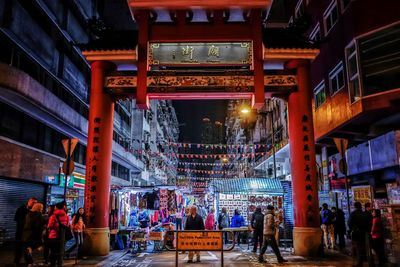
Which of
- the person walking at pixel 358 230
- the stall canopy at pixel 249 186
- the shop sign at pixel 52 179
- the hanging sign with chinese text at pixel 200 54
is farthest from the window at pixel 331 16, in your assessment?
the shop sign at pixel 52 179

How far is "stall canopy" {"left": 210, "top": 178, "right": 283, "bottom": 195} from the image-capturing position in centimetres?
2216

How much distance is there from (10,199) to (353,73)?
18.2 meters

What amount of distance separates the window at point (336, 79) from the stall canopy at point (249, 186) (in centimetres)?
645

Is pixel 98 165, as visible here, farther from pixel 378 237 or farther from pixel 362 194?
pixel 362 194

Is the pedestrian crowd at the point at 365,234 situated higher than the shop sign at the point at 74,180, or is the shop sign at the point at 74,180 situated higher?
the shop sign at the point at 74,180

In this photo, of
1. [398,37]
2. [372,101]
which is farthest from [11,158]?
[398,37]

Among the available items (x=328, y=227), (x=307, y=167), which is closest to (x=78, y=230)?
(x=307, y=167)

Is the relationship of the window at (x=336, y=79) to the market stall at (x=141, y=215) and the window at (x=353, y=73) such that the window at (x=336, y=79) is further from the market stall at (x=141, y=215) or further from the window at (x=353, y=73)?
the market stall at (x=141, y=215)

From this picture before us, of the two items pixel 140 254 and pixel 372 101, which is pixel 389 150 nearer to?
pixel 372 101

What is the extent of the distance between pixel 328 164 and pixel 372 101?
878cm

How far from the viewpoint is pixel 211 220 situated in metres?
21.5

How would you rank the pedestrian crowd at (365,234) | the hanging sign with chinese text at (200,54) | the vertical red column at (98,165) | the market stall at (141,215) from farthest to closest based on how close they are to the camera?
1. the market stall at (141,215)
2. the hanging sign with chinese text at (200,54)
3. the vertical red column at (98,165)
4. the pedestrian crowd at (365,234)

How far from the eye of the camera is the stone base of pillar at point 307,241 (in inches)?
587

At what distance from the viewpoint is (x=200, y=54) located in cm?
1652
